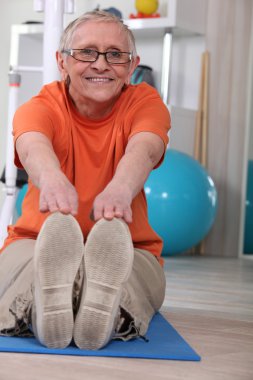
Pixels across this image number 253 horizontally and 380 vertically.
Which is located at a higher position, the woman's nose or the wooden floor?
the woman's nose

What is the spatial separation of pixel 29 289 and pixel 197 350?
15.7 inches

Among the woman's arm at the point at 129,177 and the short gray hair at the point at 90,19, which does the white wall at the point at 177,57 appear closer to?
the short gray hair at the point at 90,19

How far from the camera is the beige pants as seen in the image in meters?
1.69

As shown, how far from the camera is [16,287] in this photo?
5.80ft

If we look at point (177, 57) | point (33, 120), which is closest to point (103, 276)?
point (33, 120)

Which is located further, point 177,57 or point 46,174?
point 177,57

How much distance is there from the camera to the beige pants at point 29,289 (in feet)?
5.55

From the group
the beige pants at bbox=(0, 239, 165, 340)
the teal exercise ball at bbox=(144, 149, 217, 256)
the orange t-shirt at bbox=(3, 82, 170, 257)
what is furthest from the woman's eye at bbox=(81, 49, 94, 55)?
A: the teal exercise ball at bbox=(144, 149, 217, 256)

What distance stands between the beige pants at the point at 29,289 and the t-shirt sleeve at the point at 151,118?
30 cm

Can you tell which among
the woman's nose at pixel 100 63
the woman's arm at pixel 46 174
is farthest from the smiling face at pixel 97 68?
the woman's arm at pixel 46 174

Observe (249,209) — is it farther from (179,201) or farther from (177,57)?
(177,57)

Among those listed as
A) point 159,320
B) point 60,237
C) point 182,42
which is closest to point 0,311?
point 60,237

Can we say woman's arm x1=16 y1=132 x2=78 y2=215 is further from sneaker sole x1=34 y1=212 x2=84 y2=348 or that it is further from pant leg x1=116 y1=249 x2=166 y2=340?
pant leg x1=116 y1=249 x2=166 y2=340

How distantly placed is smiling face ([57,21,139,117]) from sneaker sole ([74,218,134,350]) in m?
0.52
